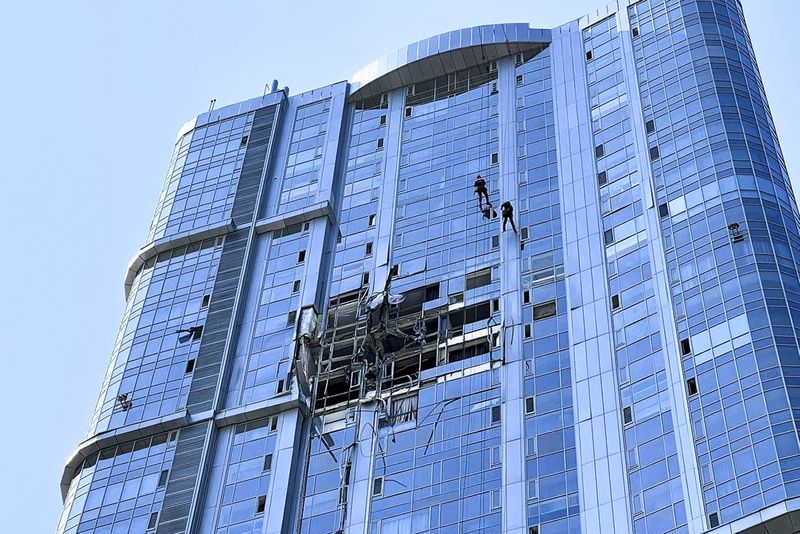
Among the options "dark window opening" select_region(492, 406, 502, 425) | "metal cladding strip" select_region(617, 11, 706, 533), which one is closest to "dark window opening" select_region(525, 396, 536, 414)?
"dark window opening" select_region(492, 406, 502, 425)

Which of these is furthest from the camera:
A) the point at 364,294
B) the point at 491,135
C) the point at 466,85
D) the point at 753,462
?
the point at 466,85

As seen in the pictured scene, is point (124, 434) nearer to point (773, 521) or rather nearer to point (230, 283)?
point (230, 283)

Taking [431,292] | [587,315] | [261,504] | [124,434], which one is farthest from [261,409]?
[587,315]

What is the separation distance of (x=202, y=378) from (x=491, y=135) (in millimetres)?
23043

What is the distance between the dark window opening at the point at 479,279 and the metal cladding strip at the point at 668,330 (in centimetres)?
914

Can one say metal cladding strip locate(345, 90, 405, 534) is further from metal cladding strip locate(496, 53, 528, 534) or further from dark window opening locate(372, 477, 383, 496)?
metal cladding strip locate(496, 53, 528, 534)

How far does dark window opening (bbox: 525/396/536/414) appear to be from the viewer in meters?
67.2

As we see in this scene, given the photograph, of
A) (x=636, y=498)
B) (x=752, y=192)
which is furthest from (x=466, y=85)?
(x=636, y=498)

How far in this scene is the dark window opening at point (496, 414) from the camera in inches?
2670

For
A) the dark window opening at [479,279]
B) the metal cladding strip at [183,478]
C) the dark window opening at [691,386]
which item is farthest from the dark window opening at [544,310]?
the metal cladding strip at [183,478]

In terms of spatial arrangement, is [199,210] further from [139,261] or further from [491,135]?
[491,135]

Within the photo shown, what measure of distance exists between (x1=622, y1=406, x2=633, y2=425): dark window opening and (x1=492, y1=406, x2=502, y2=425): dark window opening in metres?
6.69

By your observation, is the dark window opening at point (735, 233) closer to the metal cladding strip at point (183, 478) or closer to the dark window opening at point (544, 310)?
the dark window opening at point (544, 310)

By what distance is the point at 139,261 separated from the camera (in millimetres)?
89375
